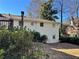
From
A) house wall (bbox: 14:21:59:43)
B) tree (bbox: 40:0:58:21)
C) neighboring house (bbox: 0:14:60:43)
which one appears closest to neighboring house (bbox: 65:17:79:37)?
tree (bbox: 40:0:58:21)

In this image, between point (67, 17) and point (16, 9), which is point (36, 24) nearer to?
point (16, 9)

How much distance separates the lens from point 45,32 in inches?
1331

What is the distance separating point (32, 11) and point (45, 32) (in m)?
18.8

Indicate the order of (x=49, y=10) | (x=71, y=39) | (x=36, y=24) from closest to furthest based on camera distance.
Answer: (x=36, y=24) < (x=71, y=39) < (x=49, y=10)

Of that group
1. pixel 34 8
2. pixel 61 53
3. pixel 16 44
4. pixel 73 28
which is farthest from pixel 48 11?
pixel 16 44

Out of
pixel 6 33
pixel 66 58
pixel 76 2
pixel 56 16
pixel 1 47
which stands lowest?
pixel 66 58

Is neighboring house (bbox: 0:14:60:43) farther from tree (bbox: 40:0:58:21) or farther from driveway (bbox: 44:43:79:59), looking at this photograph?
tree (bbox: 40:0:58:21)

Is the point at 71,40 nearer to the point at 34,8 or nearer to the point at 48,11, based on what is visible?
the point at 48,11

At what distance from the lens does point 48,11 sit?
44.5m

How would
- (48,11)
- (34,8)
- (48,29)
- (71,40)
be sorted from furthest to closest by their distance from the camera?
(34,8) < (48,11) < (71,40) < (48,29)

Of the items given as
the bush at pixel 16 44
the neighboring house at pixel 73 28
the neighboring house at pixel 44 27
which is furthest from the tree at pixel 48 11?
the bush at pixel 16 44

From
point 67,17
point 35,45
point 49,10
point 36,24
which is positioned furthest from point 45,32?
point 35,45

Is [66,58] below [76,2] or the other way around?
below

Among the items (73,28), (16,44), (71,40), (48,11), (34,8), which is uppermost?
(34,8)
